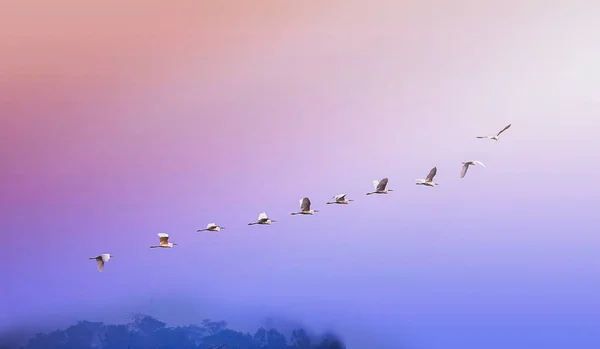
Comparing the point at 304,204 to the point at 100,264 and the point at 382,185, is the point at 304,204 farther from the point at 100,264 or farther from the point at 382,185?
the point at 100,264

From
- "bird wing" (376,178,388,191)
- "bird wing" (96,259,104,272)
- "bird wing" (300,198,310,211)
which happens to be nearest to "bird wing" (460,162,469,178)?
"bird wing" (376,178,388,191)

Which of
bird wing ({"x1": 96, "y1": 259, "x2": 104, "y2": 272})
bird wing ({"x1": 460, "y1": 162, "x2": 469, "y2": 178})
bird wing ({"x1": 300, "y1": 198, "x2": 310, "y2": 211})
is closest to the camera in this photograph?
bird wing ({"x1": 96, "y1": 259, "x2": 104, "y2": 272})

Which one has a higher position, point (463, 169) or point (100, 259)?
point (463, 169)

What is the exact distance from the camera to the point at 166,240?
637 inches

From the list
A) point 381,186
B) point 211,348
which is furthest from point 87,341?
point 381,186

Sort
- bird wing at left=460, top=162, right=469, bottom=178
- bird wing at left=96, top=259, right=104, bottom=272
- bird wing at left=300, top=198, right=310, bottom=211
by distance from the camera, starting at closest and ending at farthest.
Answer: bird wing at left=96, top=259, right=104, bottom=272 → bird wing at left=300, top=198, right=310, bottom=211 → bird wing at left=460, top=162, right=469, bottom=178

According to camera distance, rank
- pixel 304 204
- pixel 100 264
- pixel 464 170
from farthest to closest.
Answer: pixel 464 170 → pixel 304 204 → pixel 100 264

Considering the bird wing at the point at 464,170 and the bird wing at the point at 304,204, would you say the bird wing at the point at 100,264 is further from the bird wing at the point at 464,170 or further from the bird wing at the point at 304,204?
the bird wing at the point at 464,170

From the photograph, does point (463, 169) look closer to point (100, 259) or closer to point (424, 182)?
point (424, 182)

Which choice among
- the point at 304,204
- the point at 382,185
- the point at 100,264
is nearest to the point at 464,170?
the point at 382,185

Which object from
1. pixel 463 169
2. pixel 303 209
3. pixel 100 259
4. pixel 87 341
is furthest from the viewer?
pixel 87 341

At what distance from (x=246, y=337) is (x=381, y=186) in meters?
8.13

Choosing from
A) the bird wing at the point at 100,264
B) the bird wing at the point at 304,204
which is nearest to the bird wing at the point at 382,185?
the bird wing at the point at 304,204

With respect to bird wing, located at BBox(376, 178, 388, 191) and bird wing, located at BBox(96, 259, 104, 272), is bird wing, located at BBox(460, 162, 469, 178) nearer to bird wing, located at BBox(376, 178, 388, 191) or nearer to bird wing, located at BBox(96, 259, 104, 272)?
bird wing, located at BBox(376, 178, 388, 191)
